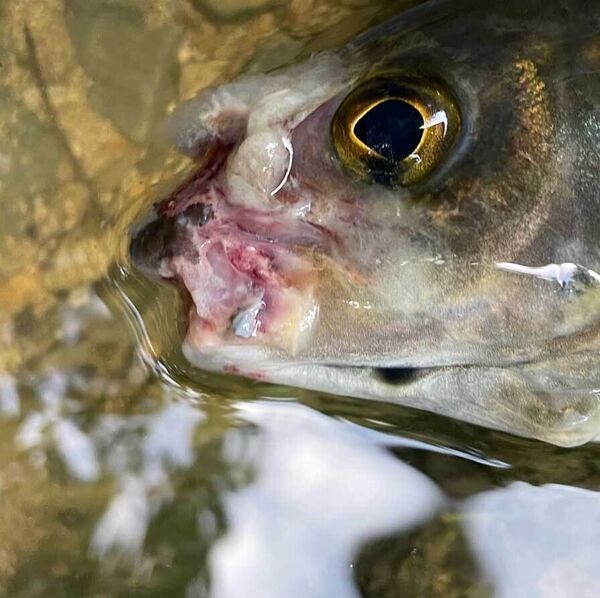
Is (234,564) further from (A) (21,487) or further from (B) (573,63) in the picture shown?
(B) (573,63)

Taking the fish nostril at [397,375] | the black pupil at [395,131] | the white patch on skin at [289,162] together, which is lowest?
the fish nostril at [397,375]

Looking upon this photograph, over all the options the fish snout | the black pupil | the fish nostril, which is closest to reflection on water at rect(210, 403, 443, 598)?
the fish nostril

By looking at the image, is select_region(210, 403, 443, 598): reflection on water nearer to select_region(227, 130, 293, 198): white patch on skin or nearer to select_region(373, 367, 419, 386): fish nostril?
select_region(373, 367, 419, 386): fish nostril

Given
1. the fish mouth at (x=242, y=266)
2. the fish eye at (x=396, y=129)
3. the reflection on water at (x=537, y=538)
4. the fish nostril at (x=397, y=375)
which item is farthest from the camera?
the reflection on water at (x=537, y=538)

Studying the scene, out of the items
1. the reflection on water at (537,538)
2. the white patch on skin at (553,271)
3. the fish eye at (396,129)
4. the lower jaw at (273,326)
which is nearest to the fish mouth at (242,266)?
the lower jaw at (273,326)

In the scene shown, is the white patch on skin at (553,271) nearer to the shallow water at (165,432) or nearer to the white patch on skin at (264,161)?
the white patch on skin at (264,161)
